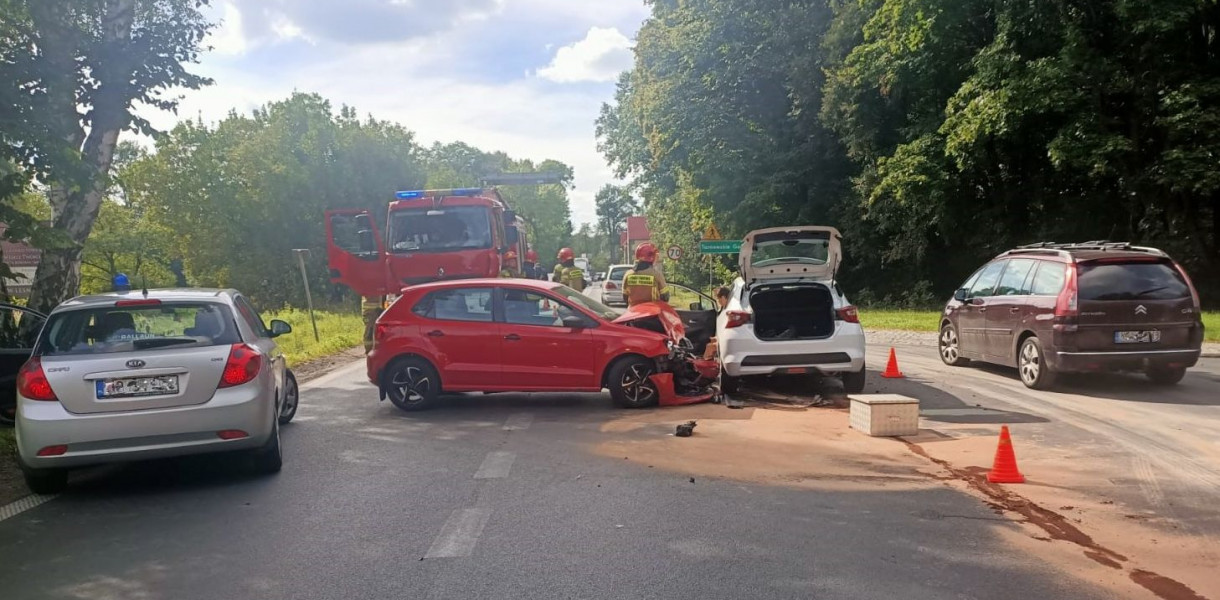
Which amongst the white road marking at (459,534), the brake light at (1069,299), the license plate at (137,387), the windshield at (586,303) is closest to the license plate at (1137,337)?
the brake light at (1069,299)

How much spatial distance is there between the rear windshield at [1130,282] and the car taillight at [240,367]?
8.75 meters

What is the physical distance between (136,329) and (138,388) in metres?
0.59

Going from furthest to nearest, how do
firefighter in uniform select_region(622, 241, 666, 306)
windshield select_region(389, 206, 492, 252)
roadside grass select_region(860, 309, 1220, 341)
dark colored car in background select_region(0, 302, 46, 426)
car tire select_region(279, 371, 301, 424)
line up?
roadside grass select_region(860, 309, 1220, 341) < windshield select_region(389, 206, 492, 252) < firefighter in uniform select_region(622, 241, 666, 306) < car tire select_region(279, 371, 301, 424) < dark colored car in background select_region(0, 302, 46, 426)

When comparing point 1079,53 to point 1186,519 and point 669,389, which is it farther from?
point 1186,519

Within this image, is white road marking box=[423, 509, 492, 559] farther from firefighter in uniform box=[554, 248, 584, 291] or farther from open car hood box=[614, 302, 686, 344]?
firefighter in uniform box=[554, 248, 584, 291]

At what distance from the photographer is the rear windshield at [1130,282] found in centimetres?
1032

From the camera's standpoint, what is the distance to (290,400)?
9812mm

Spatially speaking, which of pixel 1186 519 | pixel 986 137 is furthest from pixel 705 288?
pixel 1186 519

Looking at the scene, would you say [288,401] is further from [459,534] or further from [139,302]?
[459,534]

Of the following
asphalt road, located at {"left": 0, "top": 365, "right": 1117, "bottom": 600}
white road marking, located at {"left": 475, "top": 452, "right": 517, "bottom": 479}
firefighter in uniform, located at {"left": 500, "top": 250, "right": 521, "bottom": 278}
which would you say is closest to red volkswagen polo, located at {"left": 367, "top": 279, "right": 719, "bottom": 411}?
asphalt road, located at {"left": 0, "top": 365, "right": 1117, "bottom": 600}

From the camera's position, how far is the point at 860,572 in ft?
15.2

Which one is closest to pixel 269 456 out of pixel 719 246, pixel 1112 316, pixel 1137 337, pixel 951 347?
pixel 1112 316

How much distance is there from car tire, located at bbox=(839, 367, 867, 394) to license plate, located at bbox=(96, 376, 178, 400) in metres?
7.13

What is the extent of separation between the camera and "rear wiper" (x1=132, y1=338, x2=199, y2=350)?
22.2 feet
